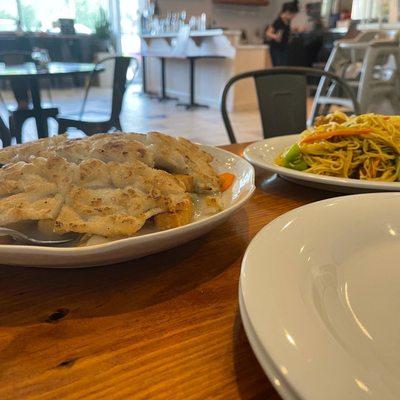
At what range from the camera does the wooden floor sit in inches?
157

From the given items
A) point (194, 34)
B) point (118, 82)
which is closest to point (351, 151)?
point (118, 82)

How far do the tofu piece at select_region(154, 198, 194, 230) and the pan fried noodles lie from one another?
40 centimetres

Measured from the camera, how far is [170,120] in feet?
17.0

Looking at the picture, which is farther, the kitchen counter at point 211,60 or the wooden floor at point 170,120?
the kitchen counter at point 211,60

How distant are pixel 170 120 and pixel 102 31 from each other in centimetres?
434

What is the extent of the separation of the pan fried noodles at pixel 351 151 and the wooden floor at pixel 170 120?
2.41 metres

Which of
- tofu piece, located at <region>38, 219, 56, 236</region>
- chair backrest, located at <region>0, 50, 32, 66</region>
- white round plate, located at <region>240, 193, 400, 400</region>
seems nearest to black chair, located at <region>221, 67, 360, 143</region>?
white round plate, located at <region>240, 193, 400, 400</region>

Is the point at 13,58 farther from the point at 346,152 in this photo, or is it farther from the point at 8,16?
the point at 8,16

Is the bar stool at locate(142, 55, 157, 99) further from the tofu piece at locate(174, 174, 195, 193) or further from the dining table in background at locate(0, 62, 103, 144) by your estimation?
the tofu piece at locate(174, 174, 195, 193)

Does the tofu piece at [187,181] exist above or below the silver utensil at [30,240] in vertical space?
above

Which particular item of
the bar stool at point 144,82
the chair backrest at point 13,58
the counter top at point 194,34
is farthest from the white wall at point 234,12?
the chair backrest at point 13,58

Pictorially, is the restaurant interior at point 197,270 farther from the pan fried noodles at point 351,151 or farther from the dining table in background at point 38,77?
the dining table in background at point 38,77

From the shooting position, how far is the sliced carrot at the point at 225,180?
23.4 inches

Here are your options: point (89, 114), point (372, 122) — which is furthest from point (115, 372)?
point (89, 114)
